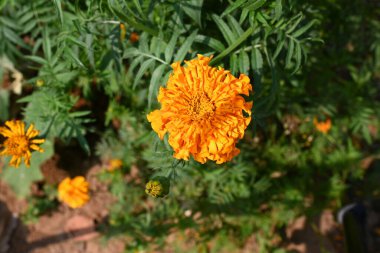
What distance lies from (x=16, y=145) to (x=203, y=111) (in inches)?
42.4

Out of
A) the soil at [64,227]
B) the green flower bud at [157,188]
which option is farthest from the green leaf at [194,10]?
the soil at [64,227]

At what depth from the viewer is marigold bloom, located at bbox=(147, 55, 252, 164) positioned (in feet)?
5.21

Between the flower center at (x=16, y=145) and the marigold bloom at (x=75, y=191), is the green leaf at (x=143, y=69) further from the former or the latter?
the marigold bloom at (x=75, y=191)

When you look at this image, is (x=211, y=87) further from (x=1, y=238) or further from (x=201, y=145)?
(x=1, y=238)

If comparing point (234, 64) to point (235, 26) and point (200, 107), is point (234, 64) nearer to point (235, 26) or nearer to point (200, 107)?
point (235, 26)

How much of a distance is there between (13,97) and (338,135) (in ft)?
10.9

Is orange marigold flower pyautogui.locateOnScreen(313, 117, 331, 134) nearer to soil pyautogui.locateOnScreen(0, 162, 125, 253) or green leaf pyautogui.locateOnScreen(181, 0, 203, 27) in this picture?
green leaf pyautogui.locateOnScreen(181, 0, 203, 27)

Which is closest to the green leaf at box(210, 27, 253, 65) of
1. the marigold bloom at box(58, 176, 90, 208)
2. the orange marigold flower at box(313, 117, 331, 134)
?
the orange marigold flower at box(313, 117, 331, 134)

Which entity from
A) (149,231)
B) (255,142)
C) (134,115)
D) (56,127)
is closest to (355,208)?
(255,142)

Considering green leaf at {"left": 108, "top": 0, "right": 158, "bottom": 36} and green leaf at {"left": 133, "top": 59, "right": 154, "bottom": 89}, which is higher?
green leaf at {"left": 108, "top": 0, "right": 158, "bottom": 36}

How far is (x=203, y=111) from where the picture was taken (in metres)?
1.62

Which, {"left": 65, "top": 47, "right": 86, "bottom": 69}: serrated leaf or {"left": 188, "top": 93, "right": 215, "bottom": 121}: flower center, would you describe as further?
{"left": 65, "top": 47, "right": 86, "bottom": 69}: serrated leaf

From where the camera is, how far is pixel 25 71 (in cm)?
364

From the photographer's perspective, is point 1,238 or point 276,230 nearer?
point 276,230
